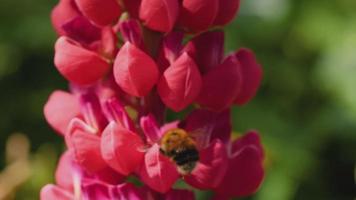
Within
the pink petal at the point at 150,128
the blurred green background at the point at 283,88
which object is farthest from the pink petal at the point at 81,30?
the blurred green background at the point at 283,88

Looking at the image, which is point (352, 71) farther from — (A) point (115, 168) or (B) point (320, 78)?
(A) point (115, 168)

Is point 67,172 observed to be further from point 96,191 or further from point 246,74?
point 246,74

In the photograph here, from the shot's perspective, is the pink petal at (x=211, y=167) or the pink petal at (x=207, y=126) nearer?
the pink petal at (x=211, y=167)

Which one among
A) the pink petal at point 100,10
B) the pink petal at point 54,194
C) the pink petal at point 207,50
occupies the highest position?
the pink petal at point 100,10

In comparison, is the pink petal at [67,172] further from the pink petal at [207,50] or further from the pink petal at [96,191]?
the pink petal at [207,50]

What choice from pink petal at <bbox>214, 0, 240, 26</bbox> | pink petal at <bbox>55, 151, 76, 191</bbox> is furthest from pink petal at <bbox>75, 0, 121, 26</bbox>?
pink petal at <bbox>55, 151, 76, 191</bbox>

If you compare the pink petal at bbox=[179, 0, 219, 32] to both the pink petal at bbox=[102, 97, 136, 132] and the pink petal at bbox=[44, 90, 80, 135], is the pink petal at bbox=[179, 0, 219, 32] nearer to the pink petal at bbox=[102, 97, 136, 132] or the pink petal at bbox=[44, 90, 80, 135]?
the pink petal at bbox=[102, 97, 136, 132]
